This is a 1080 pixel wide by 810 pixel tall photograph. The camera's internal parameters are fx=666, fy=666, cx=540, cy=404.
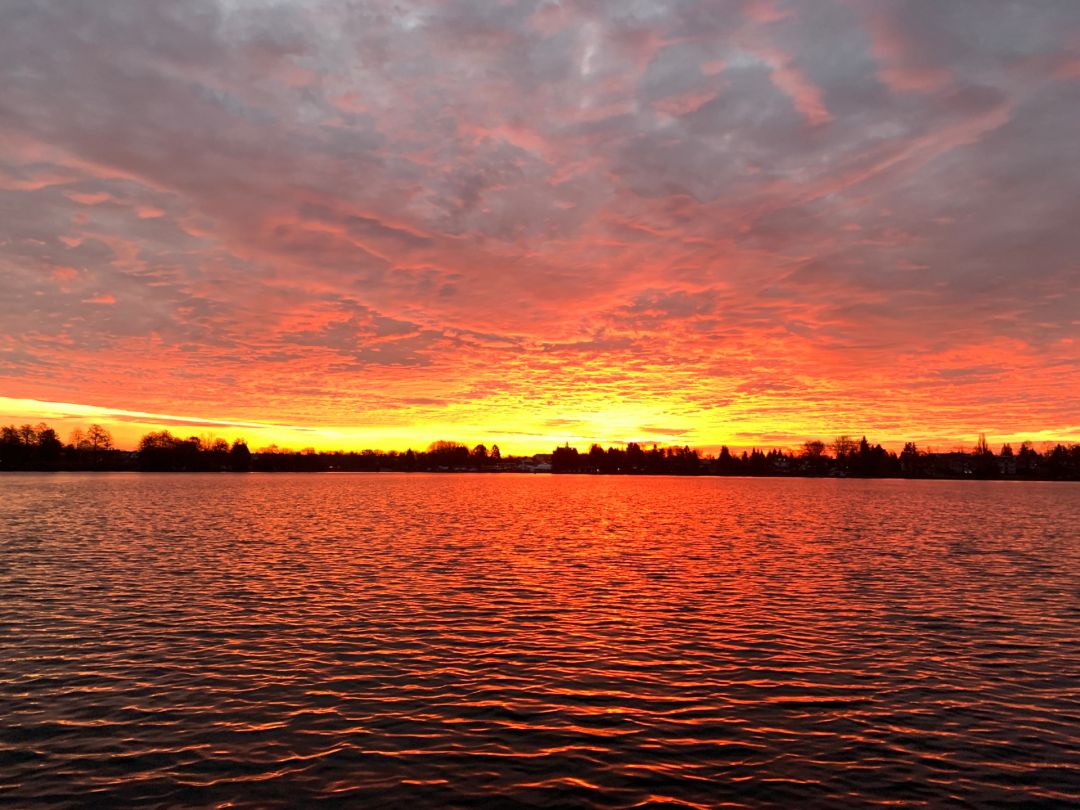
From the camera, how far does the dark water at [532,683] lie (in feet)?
52.0

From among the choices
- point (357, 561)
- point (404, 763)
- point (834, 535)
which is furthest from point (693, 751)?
point (834, 535)

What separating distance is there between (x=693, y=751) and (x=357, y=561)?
127 ft

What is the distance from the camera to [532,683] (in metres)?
23.1

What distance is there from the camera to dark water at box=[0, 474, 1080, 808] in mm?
15844

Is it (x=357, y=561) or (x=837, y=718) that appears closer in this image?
(x=837, y=718)

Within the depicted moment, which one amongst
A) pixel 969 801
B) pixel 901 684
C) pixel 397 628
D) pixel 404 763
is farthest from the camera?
pixel 397 628

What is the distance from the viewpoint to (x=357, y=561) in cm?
5147

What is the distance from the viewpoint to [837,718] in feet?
65.7

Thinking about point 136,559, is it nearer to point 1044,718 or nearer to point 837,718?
point 837,718

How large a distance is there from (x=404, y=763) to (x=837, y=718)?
41.9 feet

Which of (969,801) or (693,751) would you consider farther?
(693,751)

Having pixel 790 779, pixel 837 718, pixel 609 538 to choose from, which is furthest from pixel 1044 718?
pixel 609 538

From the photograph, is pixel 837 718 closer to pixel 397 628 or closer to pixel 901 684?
pixel 901 684

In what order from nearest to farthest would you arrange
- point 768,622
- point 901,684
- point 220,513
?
point 901,684 < point 768,622 < point 220,513
